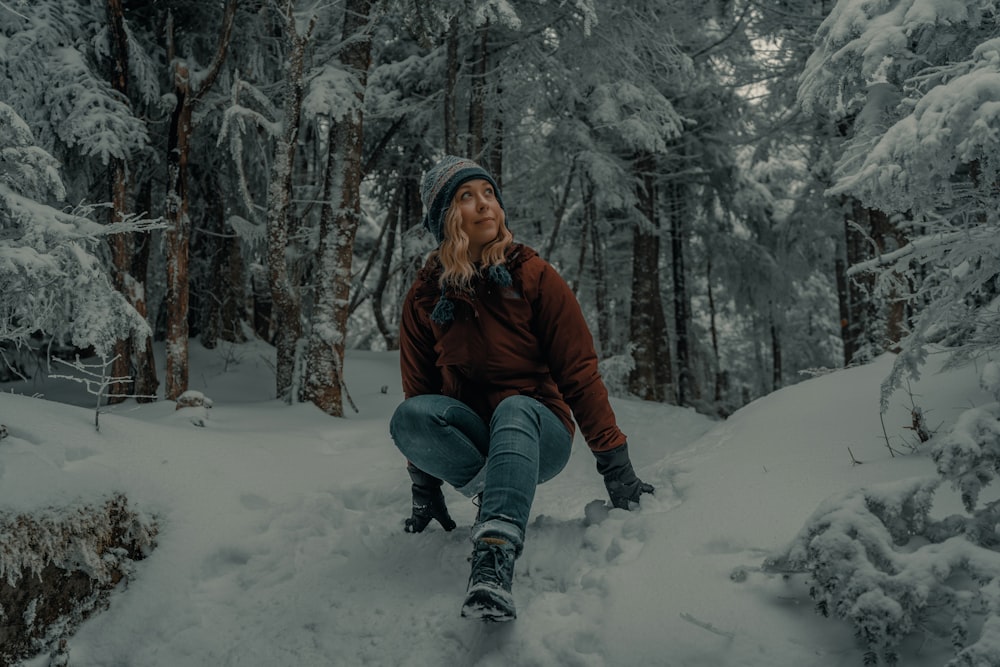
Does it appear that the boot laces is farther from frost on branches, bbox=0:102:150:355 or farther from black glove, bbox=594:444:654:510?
frost on branches, bbox=0:102:150:355

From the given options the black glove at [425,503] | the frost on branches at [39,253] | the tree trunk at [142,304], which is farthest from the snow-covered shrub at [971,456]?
the tree trunk at [142,304]

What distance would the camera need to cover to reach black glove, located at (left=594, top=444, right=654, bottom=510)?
2.88m

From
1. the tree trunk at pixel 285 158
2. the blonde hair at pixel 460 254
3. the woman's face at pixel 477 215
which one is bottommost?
the blonde hair at pixel 460 254

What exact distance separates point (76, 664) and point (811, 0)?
10.7 metres

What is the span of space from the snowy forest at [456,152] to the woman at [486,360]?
4.36ft

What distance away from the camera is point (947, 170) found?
249cm

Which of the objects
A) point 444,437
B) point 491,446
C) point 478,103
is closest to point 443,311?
point 444,437

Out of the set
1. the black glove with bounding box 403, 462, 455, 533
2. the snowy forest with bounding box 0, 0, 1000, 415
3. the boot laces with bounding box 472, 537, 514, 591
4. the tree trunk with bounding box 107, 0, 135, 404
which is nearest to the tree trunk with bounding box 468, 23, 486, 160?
the snowy forest with bounding box 0, 0, 1000, 415

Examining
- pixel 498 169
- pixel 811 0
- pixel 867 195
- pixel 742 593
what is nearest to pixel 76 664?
pixel 742 593

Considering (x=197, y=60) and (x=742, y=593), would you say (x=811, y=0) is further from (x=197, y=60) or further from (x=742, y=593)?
(x=742, y=593)

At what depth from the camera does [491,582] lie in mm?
2182

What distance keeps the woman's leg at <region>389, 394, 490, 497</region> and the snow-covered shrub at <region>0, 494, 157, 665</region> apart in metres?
1.33

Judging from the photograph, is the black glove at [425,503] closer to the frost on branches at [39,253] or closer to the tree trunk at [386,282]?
the frost on branches at [39,253]

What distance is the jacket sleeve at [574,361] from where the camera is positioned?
2830mm
